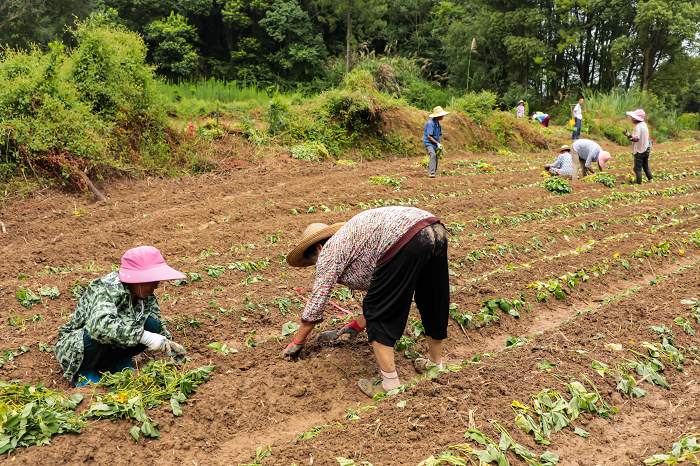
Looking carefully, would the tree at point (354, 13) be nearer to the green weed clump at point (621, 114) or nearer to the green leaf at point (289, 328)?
the green weed clump at point (621, 114)

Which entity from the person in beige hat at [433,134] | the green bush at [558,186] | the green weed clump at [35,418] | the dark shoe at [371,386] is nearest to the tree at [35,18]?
the person in beige hat at [433,134]

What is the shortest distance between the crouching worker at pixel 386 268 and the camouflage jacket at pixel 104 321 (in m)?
1.20

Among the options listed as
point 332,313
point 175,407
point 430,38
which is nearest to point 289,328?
point 332,313

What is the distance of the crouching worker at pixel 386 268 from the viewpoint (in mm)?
3900

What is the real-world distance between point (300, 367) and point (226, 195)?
266 inches

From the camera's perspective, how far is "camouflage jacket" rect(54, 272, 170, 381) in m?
4.05

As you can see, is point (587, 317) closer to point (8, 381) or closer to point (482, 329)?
point (482, 329)

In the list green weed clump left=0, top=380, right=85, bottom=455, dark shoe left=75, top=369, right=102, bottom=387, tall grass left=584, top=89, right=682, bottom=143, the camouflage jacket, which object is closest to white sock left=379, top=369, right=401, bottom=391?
the camouflage jacket

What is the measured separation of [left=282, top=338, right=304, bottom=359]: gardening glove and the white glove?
2.96 ft

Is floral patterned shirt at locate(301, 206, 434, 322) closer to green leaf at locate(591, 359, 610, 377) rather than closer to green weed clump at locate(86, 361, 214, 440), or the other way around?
green weed clump at locate(86, 361, 214, 440)

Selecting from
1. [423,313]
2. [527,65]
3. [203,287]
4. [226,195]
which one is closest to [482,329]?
[423,313]

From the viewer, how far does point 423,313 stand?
4.34 metres

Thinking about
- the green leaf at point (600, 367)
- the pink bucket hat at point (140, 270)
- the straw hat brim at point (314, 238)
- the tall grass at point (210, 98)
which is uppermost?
the tall grass at point (210, 98)

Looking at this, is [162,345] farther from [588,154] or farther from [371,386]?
[588,154]
